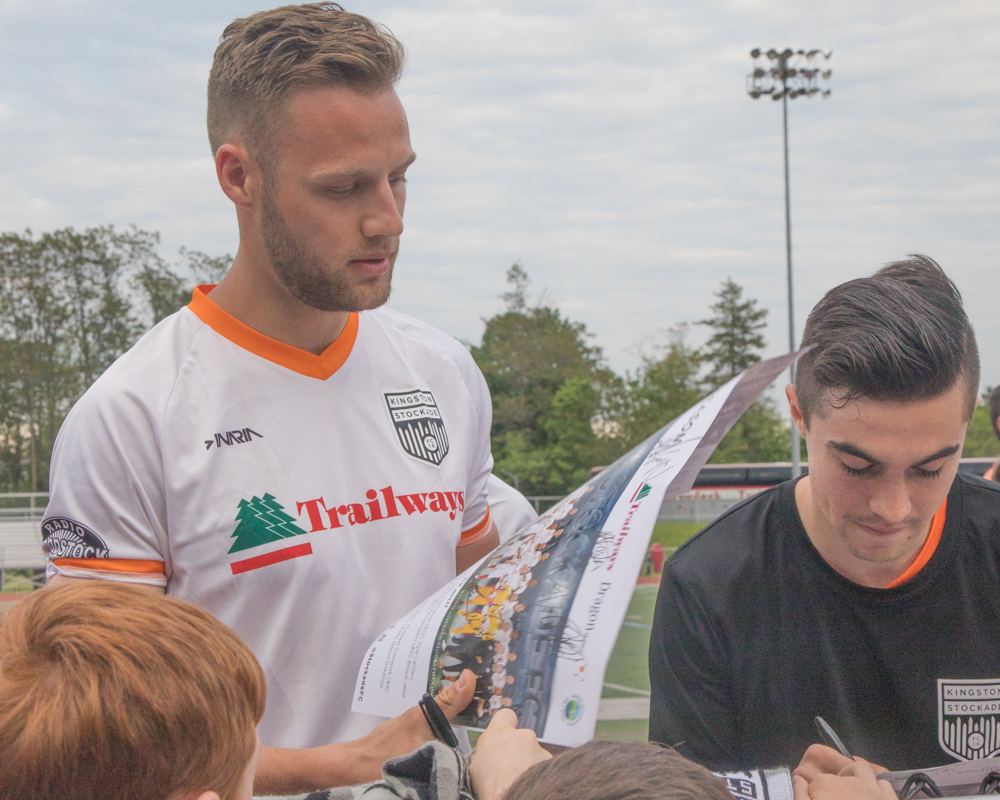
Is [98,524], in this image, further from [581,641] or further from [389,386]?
[581,641]

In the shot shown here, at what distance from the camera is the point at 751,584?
6.17 feet

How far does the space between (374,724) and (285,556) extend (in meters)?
0.36

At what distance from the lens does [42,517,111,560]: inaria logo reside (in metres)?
1.62

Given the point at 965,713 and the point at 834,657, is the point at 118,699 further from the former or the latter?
the point at 965,713

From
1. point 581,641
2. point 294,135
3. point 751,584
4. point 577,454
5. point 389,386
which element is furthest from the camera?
point 577,454

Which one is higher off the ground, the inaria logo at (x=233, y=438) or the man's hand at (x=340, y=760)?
the inaria logo at (x=233, y=438)

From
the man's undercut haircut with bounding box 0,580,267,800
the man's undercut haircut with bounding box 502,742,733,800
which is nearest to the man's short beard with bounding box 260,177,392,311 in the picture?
the man's undercut haircut with bounding box 0,580,267,800

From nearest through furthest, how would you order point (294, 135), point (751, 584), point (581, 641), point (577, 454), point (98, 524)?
point (581, 641) → point (98, 524) → point (294, 135) → point (751, 584) → point (577, 454)

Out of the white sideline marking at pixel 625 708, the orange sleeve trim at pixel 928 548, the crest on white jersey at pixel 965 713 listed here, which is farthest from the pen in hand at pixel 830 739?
the white sideline marking at pixel 625 708

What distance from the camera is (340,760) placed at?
5.06 feet

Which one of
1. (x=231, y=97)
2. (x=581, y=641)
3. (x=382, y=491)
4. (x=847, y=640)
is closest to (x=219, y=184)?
(x=231, y=97)

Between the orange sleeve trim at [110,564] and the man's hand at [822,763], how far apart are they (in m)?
1.12

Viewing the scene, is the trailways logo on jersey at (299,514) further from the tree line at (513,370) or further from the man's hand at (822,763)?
the tree line at (513,370)

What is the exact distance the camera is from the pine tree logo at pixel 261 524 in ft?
5.61
